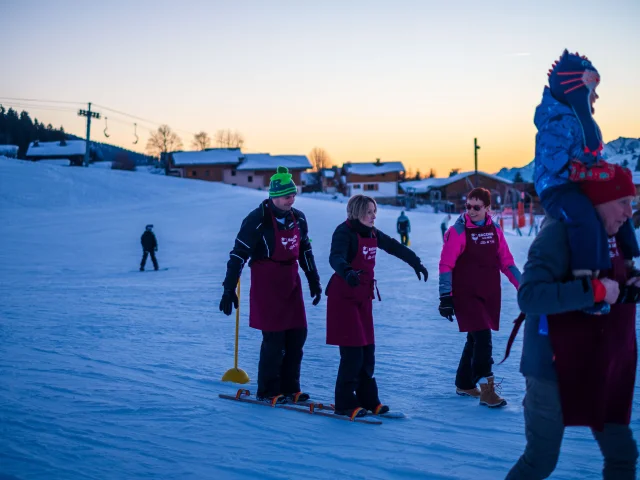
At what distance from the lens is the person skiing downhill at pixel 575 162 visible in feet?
7.22

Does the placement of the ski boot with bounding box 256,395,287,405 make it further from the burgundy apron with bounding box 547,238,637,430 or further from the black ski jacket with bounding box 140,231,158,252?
the black ski jacket with bounding box 140,231,158,252

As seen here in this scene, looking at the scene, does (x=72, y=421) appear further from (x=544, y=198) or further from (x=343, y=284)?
(x=544, y=198)

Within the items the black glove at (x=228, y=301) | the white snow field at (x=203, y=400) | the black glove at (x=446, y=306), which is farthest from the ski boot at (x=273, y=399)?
the black glove at (x=446, y=306)

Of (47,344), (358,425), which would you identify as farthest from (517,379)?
(47,344)

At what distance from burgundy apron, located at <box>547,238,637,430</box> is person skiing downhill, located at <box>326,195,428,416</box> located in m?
1.99

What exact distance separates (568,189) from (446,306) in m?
2.20

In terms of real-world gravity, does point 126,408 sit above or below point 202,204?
below

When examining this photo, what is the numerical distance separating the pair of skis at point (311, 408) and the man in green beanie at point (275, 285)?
0.18 ft

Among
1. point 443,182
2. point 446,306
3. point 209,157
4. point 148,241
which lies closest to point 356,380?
point 446,306

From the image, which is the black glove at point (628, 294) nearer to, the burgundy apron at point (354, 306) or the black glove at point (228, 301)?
the burgundy apron at point (354, 306)

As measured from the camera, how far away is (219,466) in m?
3.41

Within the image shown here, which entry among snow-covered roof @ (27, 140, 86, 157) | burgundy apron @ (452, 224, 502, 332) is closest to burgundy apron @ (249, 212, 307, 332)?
burgundy apron @ (452, 224, 502, 332)

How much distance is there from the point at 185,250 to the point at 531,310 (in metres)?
21.9

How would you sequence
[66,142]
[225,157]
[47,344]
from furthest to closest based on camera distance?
[66,142] → [225,157] → [47,344]
